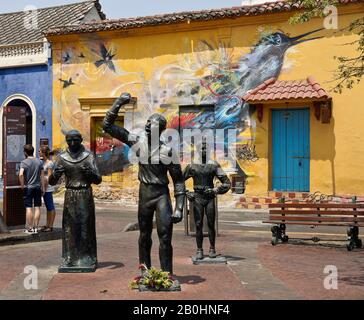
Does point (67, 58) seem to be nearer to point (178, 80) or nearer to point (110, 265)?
point (178, 80)

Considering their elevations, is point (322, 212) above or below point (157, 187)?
below

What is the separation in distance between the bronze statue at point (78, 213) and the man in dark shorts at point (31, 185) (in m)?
3.09

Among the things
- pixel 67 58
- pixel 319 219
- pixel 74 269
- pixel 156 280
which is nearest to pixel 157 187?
pixel 156 280

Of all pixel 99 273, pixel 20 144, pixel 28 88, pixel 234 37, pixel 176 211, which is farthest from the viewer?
pixel 28 88

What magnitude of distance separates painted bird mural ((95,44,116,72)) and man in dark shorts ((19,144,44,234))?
819 cm

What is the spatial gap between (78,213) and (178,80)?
34.0 ft

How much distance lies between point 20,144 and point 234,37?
7460 mm

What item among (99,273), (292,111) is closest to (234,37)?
(292,111)

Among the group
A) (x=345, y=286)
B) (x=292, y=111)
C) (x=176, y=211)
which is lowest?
(x=345, y=286)

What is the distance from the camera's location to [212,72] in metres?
17.0

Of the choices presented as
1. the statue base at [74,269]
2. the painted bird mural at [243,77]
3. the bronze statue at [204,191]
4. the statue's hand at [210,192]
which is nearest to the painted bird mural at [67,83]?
the painted bird mural at [243,77]

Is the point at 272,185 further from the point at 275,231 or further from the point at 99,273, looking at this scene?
the point at 99,273

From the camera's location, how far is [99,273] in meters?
7.60

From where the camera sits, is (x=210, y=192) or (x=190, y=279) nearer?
(x=190, y=279)
